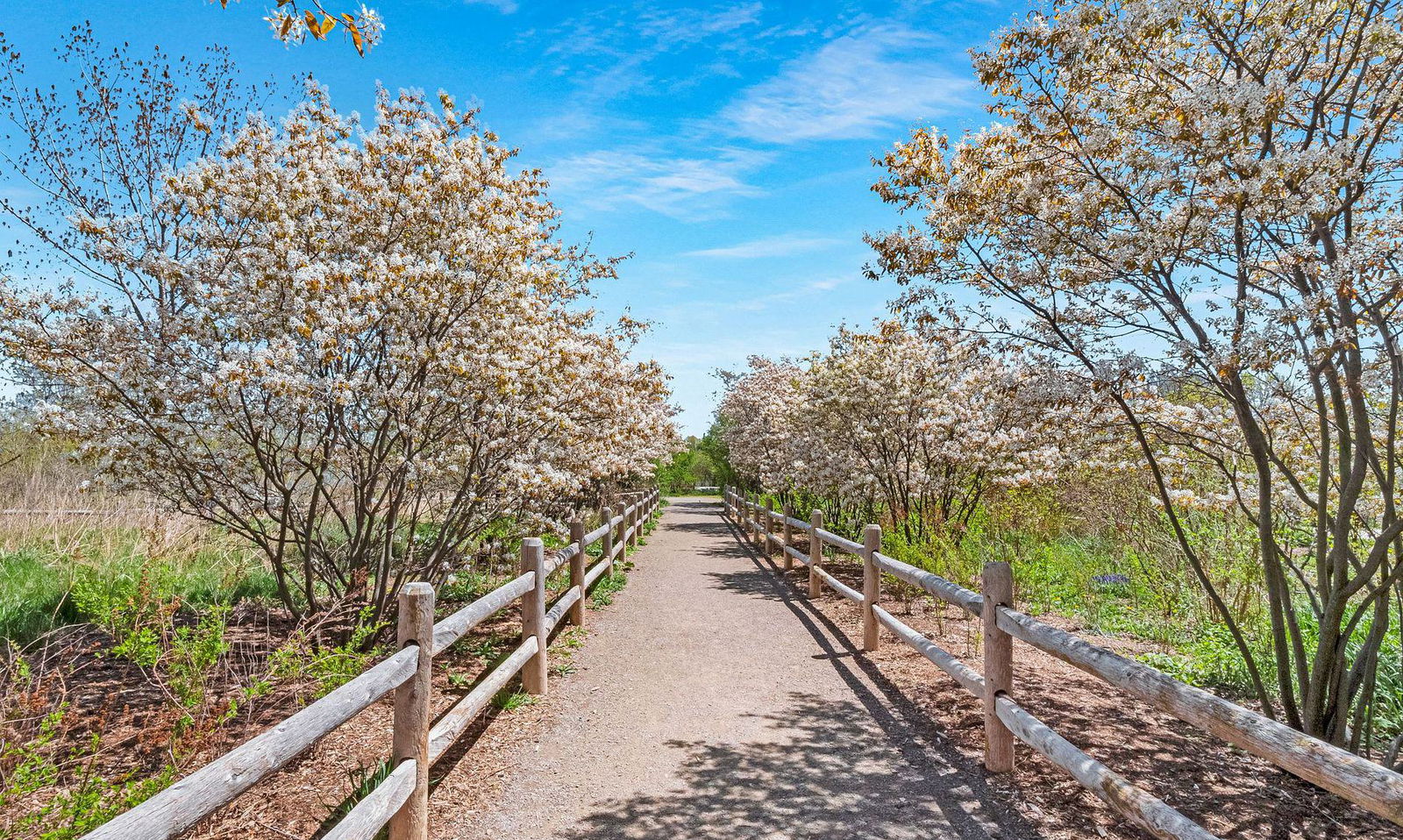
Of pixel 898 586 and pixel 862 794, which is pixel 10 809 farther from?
pixel 898 586

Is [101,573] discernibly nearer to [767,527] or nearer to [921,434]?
[921,434]

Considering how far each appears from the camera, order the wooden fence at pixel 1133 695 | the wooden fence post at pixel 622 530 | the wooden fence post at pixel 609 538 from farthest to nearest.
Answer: the wooden fence post at pixel 622 530 < the wooden fence post at pixel 609 538 < the wooden fence at pixel 1133 695

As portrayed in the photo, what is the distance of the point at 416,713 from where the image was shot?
3.80 m

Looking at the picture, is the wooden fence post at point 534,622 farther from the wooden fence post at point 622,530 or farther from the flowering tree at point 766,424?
the flowering tree at point 766,424

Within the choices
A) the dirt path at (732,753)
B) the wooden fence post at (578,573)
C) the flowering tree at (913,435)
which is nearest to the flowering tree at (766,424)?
the flowering tree at (913,435)

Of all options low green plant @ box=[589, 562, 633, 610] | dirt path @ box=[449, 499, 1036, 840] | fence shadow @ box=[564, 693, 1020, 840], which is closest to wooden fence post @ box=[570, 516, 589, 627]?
dirt path @ box=[449, 499, 1036, 840]

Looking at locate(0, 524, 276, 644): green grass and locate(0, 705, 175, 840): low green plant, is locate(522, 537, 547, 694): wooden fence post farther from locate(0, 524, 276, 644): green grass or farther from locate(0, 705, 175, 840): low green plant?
locate(0, 524, 276, 644): green grass

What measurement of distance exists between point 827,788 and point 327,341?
4.68m

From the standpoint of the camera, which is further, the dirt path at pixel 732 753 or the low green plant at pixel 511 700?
the low green plant at pixel 511 700

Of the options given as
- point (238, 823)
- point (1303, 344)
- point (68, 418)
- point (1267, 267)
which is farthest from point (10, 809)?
point (1267, 267)

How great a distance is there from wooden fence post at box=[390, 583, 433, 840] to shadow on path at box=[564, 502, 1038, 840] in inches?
31.1

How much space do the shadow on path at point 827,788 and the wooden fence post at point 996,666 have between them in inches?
6.8

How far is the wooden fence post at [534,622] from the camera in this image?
246 inches

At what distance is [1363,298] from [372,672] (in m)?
5.60
